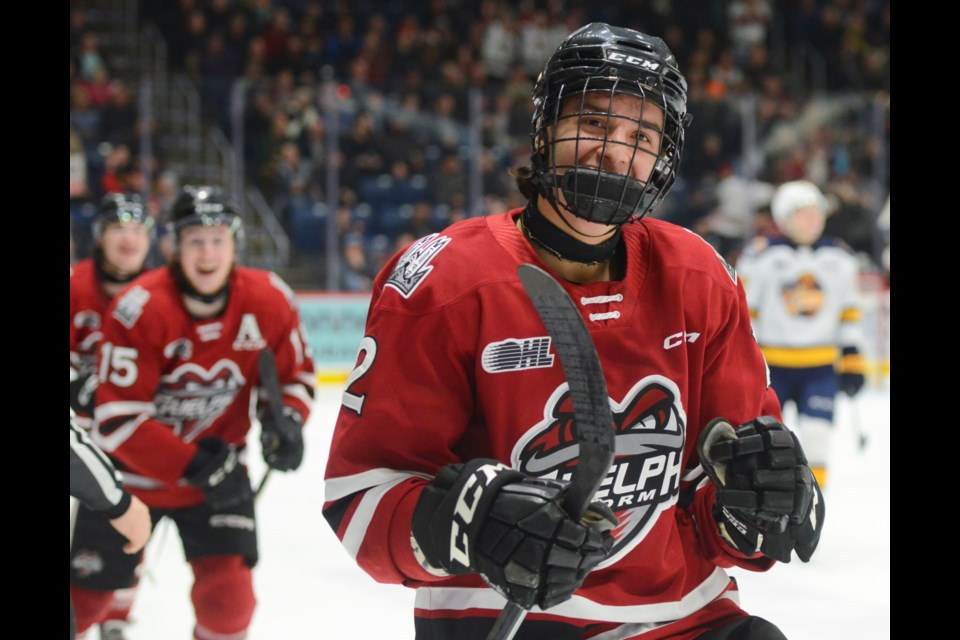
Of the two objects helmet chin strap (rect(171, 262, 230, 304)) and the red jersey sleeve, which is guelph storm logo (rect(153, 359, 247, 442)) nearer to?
helmet chin strap (rect(171, 262, 230, 304))

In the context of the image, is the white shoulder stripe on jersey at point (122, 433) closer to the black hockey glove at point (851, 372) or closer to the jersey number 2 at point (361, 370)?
the jersey number 2 at point (361, 370)

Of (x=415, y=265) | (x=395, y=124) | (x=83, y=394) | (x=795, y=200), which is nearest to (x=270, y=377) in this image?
(x=83, y=394)

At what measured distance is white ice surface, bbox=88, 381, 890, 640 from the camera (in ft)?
10.2

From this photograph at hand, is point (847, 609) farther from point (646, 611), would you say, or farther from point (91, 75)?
point (91, 75)

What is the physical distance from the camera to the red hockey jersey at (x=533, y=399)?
126 cm

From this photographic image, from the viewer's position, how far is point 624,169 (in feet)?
4.38

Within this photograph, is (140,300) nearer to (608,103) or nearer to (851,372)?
(608,103)

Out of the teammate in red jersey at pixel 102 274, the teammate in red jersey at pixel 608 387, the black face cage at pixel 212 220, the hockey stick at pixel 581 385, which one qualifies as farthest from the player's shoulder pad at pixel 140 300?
the hockey stick at pixel 581 385

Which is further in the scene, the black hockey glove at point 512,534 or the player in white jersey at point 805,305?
the player in white jersey at point 805,305

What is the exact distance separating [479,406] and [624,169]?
324 millimetres

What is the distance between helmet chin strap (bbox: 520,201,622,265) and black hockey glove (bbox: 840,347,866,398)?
10.8 ft

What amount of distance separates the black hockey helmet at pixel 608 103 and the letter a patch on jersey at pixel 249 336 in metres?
1.53

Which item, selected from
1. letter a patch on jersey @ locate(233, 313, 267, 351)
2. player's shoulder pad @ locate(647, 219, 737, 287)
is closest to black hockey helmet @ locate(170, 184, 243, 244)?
letter a patch on jersey @ locate(233, 313, 267, 351)
